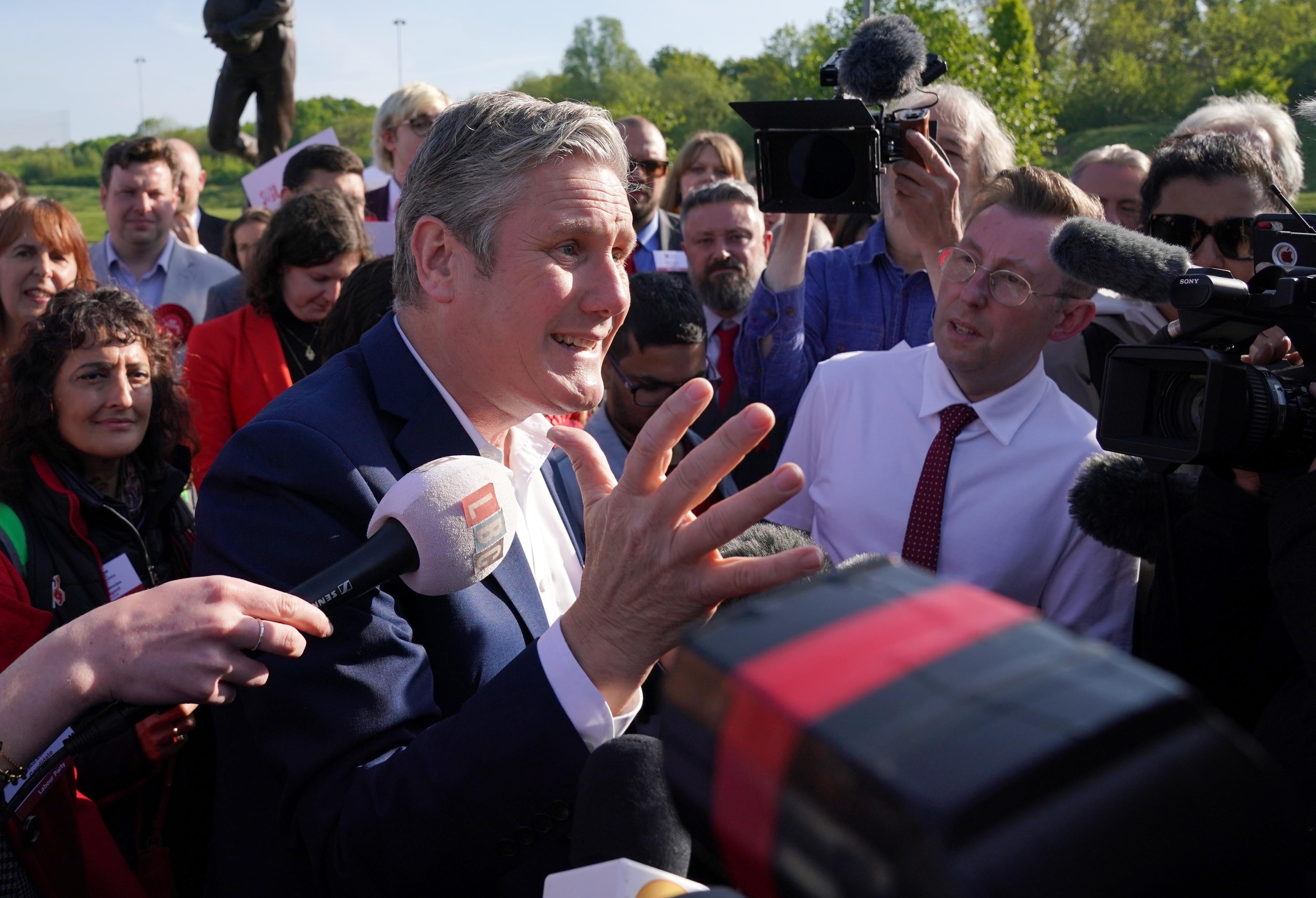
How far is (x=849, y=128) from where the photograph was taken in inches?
127

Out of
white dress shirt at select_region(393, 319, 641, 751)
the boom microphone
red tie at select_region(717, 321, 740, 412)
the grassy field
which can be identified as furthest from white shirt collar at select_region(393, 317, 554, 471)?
the grassy field

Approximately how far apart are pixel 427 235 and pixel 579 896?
1355mm

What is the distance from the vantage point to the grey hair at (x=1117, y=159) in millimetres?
4949

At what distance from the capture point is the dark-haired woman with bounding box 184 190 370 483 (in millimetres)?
4195

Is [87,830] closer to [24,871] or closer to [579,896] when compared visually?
[24,871]

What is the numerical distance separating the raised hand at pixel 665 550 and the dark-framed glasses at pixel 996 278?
1806mm

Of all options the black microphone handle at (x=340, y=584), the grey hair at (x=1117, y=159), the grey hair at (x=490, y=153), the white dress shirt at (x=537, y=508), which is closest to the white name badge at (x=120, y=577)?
the white dress shirt at (x=537, y=508)

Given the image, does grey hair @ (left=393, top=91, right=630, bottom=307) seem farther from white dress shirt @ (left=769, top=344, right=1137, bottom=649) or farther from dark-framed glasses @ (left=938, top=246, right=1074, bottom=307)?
dark-framed glasses @ (left=938, top=246, right=1074, bottom=307)

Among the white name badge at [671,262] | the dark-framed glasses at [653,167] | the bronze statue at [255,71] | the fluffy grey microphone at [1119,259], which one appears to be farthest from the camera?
the bronze statue at [255,71]

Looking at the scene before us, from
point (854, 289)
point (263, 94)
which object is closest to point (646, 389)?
point (854, 289)

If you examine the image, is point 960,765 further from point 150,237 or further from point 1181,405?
point 150,237

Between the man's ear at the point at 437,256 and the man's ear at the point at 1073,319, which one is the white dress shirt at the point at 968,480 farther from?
the man's ear at the point at 437,256

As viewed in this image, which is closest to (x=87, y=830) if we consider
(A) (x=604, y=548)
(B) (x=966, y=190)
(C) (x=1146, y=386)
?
(A) (x=604, y=548)

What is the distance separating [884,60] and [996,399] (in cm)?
104
